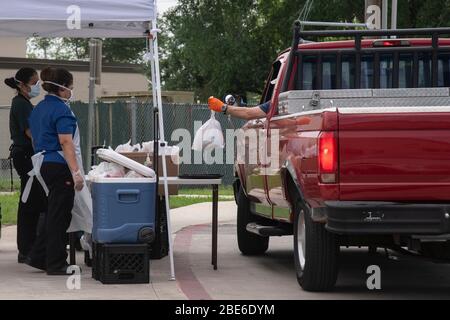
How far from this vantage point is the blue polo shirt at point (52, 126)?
1075 cm

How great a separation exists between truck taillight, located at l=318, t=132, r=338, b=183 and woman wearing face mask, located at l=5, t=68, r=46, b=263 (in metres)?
3.92

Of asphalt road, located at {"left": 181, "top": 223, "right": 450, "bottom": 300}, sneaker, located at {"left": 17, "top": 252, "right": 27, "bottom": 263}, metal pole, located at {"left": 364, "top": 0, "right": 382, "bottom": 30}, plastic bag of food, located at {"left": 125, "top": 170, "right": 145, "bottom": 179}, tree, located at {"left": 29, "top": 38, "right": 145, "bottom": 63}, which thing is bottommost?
asphalt road, located at {"left": 181, "top": 223, "right": 450, "bottom": 300}

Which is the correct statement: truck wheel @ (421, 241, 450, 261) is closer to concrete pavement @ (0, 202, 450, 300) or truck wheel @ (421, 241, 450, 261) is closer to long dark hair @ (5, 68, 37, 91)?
concrete pavement @ (0, 202, 450, 300)

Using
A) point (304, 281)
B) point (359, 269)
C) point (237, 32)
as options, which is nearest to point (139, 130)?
point (237, 32)

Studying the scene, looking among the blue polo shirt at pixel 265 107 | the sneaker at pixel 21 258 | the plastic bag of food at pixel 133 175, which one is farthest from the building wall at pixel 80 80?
the plastic bag of food at pixel 133 175

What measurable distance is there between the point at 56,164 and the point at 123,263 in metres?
1.20

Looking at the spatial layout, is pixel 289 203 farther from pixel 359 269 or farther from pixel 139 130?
pixel 139 130

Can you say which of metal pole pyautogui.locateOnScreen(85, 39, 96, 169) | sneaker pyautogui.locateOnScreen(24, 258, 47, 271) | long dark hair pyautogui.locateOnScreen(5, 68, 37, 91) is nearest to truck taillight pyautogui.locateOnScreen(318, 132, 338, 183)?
sneaker pyautogui.locateOnScreen(24, 258, 47, 271)

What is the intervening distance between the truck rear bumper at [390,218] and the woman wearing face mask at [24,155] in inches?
163

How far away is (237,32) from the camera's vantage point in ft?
129

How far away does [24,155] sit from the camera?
12.1m

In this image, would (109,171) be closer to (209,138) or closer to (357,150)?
(209,138)

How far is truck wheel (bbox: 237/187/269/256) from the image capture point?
13.2 metres

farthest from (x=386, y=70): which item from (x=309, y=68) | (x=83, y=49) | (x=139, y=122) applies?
(x=83, y=49)
